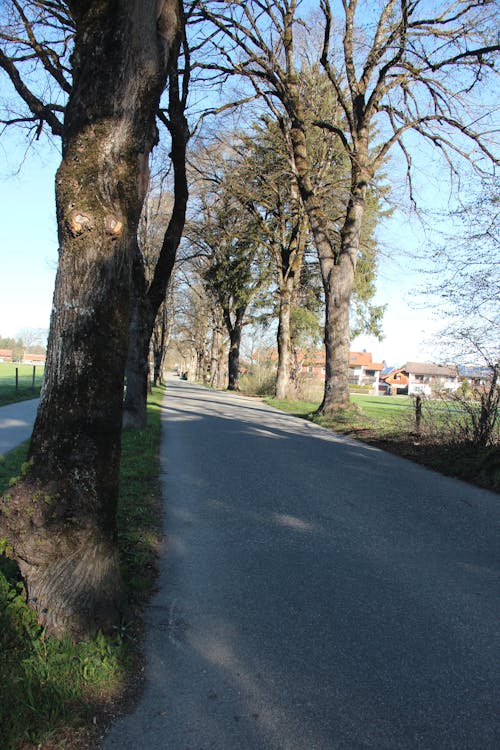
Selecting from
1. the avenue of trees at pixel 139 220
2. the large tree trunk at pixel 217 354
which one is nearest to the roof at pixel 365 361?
the large tree trunk at pixel 217 354

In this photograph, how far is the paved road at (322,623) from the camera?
256 cm

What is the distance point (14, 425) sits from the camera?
12805 mm

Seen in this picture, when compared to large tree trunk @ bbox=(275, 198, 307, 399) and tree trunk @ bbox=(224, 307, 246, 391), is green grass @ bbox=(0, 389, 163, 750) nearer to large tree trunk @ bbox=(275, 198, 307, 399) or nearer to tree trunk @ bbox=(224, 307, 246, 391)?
large tree trunk @ bbox=(275, 198, 307, 399)

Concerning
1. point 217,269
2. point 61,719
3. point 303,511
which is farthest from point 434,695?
point 217,269

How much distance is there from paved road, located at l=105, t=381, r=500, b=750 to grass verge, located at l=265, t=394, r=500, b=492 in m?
1.22

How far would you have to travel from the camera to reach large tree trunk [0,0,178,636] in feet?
10.1

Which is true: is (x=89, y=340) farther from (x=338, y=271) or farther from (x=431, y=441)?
(x=338, y=271)

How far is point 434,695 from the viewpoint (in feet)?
9.14

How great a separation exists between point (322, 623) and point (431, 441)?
25.3 ft

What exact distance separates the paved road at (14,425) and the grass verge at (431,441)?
713 centimetres

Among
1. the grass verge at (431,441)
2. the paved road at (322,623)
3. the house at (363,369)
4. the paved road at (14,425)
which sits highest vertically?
the house at (363,369)

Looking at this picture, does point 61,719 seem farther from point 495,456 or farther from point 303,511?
point 495,456

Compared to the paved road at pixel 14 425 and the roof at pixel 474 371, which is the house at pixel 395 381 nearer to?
the paved road at pixel 14 425

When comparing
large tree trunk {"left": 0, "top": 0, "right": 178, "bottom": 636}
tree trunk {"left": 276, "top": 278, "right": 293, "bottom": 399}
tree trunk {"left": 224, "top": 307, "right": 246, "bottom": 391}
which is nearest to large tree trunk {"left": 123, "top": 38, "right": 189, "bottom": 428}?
large tree trunk {"left": 0, "top": 0, "right": 178, "bottom": 636}
